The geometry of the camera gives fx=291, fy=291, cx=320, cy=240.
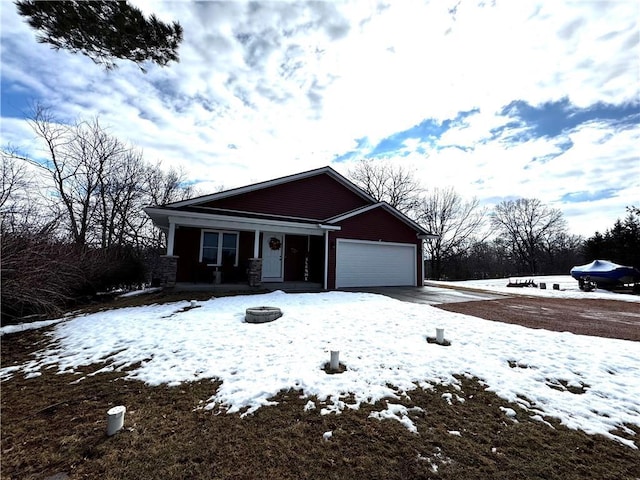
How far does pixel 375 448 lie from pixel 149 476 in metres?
1.83

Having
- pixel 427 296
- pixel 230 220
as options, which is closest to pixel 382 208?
pixel 427 296

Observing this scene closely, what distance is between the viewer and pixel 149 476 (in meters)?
2.21

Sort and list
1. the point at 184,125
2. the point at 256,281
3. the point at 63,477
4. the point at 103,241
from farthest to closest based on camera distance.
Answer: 1. the point at 103,241
2. the point at 184,125
3. the point at 256,281
4. the point at 63,477

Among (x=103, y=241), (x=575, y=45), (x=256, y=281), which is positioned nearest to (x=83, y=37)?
(x=256, y=281)

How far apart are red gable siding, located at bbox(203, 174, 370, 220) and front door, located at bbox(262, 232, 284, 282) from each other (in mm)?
1117

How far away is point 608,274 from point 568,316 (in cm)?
1117

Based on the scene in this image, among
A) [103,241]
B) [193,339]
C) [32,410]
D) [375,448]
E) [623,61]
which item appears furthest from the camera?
[103,241]

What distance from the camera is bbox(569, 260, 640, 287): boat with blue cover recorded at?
601 inches

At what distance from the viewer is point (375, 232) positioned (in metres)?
13.8

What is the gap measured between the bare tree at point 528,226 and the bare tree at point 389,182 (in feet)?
52.4

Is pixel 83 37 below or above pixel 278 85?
below

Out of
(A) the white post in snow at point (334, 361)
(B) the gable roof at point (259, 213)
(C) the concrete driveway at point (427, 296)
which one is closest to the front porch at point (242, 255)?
(B) the gable roof at point (259, 213)

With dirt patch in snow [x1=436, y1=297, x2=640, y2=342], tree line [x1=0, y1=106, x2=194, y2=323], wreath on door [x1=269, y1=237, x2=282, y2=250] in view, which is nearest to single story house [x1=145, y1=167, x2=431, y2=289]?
wreath on door [x1=269, y1=237, x2=282, y2=250]

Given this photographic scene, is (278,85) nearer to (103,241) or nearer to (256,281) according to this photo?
(256,281)
